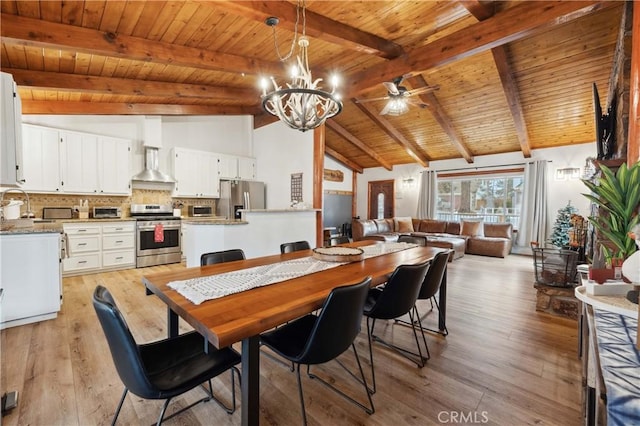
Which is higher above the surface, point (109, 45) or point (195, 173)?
point (109, 45)

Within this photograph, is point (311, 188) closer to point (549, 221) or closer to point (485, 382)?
point (485, 382)

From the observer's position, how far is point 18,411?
1584 mm

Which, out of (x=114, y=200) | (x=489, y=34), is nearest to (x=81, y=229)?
(x=114, y=200)

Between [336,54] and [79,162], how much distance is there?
14.8 feet

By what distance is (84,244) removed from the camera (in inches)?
173

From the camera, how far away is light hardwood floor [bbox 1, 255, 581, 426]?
158cm

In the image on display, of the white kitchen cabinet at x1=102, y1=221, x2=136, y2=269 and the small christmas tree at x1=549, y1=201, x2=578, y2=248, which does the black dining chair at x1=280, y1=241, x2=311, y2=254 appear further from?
the small christmas tree at x1=549, y1=201, x2=578, y2=248

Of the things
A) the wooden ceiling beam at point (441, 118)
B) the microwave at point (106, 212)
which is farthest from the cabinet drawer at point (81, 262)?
the wooden ceiling beam at point (441, 118)

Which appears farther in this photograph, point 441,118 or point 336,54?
point 441,118

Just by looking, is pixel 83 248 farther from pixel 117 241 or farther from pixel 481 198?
pixel 481 198

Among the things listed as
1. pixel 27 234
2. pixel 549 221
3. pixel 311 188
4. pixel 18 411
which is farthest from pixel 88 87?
pixel 549 221

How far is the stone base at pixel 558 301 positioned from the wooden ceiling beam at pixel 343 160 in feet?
23.2

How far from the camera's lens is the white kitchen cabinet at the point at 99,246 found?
4.32 meters

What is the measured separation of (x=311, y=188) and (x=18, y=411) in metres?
4.25
